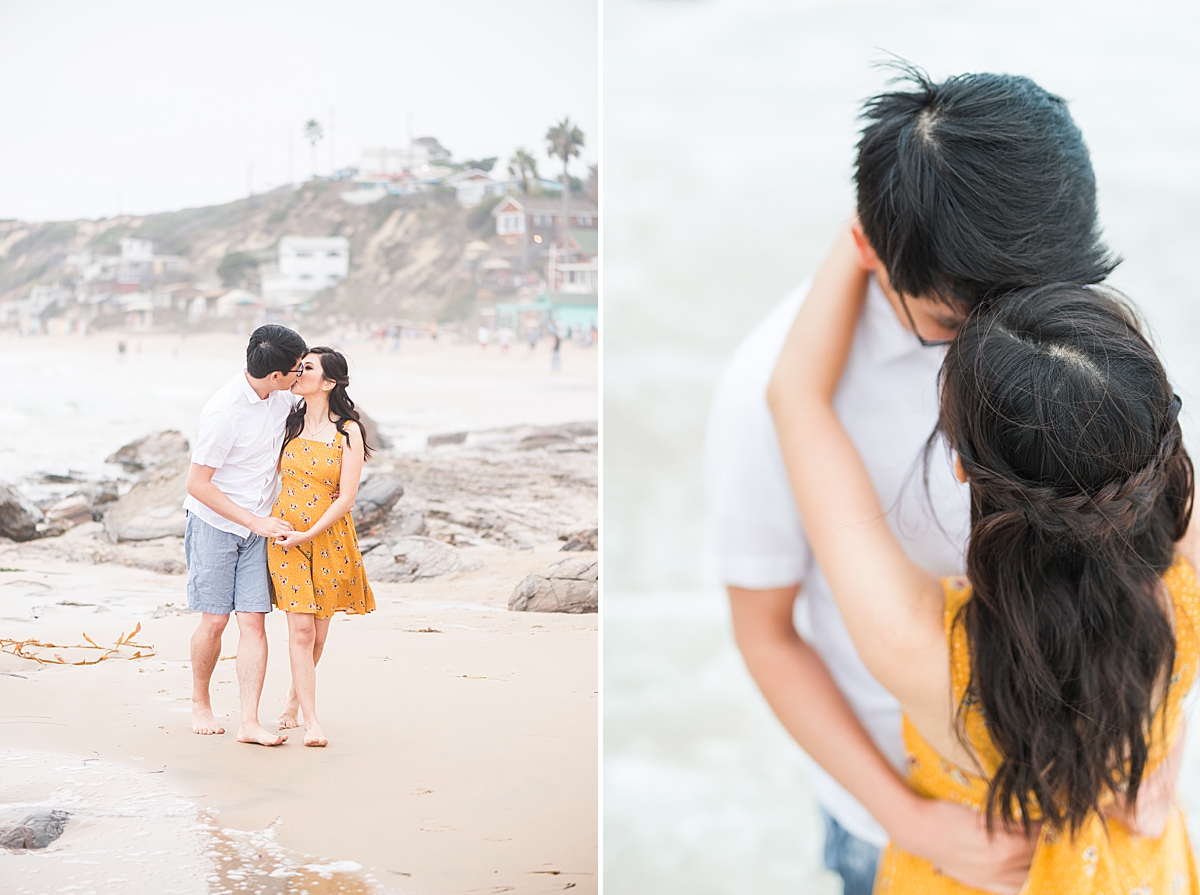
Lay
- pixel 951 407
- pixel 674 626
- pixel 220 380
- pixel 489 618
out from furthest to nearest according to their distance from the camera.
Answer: pixel 489 618 < pixel 220 380 < pixel 674 626 < pixel 951 407

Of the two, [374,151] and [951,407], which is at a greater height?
[374,151]

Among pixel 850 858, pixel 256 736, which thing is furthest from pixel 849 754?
pixel 256 736

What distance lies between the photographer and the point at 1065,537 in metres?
1.26

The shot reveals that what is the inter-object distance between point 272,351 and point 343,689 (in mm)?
692

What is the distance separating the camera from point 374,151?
195 centimetres

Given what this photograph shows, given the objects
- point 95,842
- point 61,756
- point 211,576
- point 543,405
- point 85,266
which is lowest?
point 95,842

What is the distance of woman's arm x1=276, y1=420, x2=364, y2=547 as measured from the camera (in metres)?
1.79

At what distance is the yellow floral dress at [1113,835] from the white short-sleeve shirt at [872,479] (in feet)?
0.45

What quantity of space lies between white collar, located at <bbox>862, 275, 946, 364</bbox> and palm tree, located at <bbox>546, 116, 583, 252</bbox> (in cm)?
80

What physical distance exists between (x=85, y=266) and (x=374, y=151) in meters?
0.64

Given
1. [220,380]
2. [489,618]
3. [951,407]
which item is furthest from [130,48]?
[951,407]

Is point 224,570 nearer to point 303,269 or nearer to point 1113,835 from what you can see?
point 303,269

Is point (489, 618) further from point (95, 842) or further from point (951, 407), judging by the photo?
point (951, 407)

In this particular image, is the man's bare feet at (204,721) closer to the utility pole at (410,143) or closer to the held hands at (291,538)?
the held hands at (291,538)
